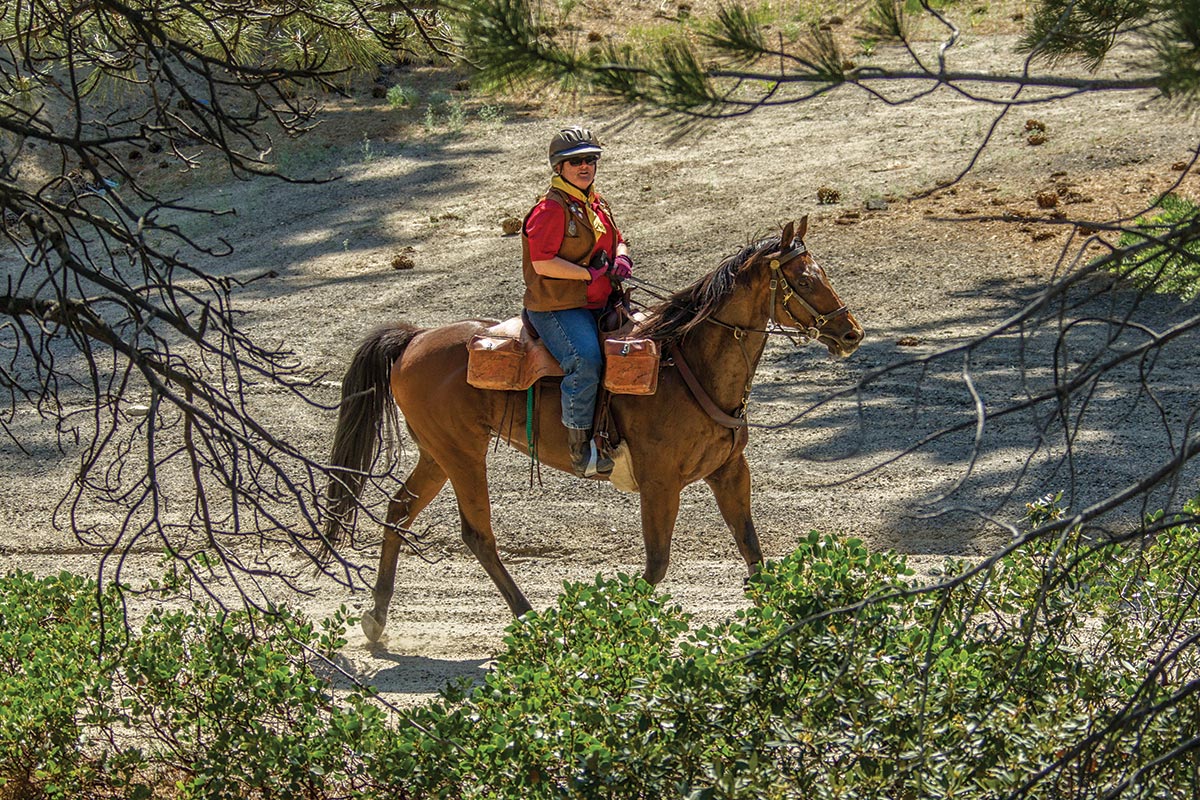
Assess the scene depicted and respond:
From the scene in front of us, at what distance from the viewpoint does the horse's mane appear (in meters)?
6.95

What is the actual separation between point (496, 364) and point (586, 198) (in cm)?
104

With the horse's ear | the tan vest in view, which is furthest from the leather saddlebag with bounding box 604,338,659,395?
the horse's ear

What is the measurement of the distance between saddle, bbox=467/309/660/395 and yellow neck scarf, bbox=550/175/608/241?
0.53 meters

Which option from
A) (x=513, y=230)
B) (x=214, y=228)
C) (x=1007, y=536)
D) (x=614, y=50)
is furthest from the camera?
(x=214, y=228)

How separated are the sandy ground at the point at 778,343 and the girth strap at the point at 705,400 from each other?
60 cm

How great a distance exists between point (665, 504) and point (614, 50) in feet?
11.6

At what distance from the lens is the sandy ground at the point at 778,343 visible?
8.45 m

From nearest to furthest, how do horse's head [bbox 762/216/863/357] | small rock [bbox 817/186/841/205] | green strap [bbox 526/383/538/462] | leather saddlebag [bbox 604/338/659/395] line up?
horse's head [bbox 762/216/863/357] < leather saddlebag [bbox 604/338/659/395] < green strap [bbox 526/383/538/462] < small rock [bbox 817/186/841/205]

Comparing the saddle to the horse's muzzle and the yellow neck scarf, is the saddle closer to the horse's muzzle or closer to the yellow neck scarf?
the yellow neck scarf

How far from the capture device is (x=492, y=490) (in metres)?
9.80

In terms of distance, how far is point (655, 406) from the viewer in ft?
23.4

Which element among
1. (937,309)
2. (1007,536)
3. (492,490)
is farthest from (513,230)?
(1007,536)

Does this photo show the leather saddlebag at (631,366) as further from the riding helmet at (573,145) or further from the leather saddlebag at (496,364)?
the riding helmet at (573,145)

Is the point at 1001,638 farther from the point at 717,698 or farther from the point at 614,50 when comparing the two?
the point at 614,50
